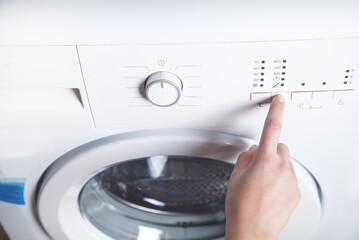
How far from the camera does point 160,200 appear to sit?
2.24 feet

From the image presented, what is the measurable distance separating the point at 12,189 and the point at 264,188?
1.18 ft

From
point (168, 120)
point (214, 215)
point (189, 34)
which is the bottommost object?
point (214, 215)

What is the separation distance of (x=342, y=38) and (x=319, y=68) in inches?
1.4

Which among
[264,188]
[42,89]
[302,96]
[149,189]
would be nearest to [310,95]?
[302,96]

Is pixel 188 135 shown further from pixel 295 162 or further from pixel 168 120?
pixel 295 162

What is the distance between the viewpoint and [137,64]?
1.13 ft

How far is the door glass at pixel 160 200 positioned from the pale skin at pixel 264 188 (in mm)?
218

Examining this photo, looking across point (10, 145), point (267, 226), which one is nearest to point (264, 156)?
point (267, 226)

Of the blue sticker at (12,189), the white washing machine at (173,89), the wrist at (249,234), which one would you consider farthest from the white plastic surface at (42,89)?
the wrist at (249,234)

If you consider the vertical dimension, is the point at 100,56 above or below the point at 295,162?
above

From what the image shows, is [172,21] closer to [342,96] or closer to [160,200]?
[342,96]

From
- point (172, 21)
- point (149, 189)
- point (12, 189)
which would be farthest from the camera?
point (149, 189)

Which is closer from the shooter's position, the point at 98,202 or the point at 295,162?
the point at 295,162

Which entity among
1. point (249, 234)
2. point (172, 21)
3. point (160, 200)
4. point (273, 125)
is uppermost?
point (172, 21)
